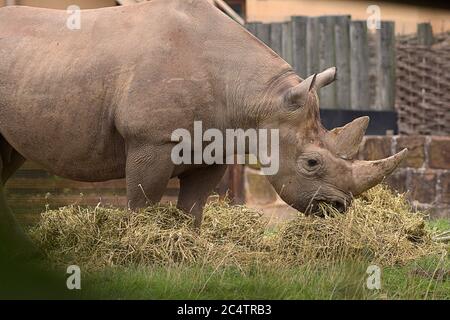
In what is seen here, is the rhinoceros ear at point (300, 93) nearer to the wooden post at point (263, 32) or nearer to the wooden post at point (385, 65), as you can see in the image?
the wooden post at point (263, 32)

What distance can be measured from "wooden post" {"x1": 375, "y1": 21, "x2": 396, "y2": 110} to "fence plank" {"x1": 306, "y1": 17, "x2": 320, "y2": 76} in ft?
3.17

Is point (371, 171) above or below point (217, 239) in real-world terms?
above

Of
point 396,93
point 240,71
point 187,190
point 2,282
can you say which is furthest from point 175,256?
point 396,93

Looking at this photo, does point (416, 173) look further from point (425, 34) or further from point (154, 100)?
point (154, 100)

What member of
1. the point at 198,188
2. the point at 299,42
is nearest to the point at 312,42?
the point at 299,42

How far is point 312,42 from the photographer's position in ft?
36.3

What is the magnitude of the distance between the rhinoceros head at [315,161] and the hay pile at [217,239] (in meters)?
0.14

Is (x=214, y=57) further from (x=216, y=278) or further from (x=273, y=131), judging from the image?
(x=216, y=278)

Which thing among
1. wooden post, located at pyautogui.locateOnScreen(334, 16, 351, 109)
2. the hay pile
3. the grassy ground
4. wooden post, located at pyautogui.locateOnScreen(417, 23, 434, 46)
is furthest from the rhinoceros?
wooden post, located at pyautogui.locateOnScreen(417, 23, 434, 46)

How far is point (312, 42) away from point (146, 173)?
647 cm

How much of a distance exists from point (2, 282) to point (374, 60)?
10.6 m

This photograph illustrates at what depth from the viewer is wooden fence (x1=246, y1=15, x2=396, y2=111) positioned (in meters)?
11.0

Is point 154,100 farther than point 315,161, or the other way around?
point 315,161

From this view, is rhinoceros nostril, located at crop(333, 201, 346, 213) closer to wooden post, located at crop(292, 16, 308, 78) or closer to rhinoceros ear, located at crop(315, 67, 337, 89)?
rhinoceros ear, located at crop(315, 67, 337, 89)
